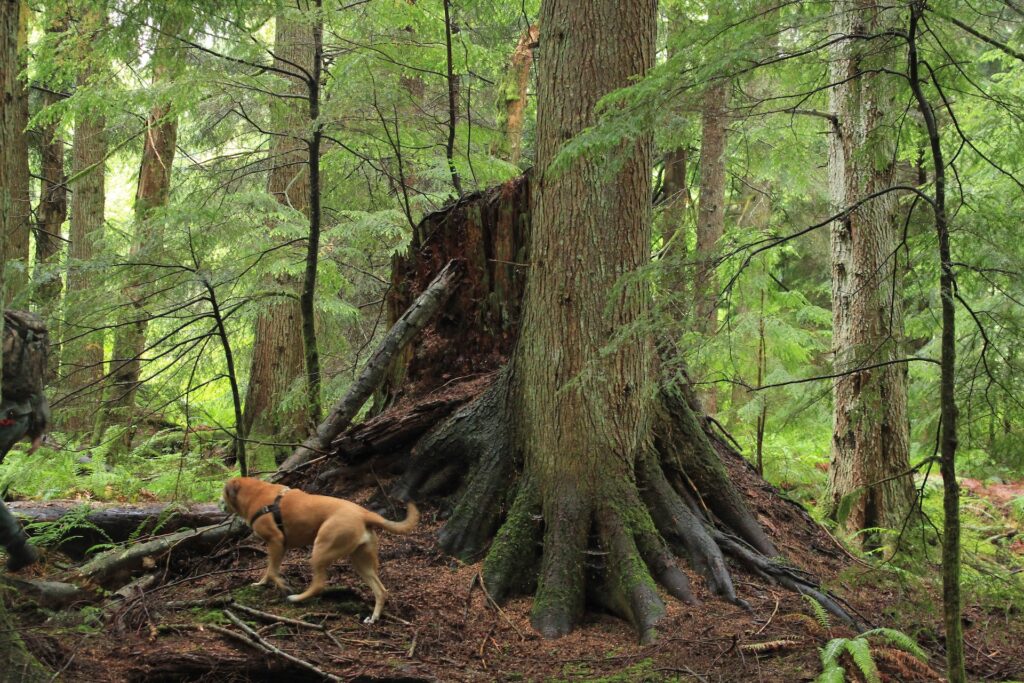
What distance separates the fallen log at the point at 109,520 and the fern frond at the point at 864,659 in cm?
472

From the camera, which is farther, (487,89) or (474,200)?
(487,89)

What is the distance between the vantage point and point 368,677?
165 inches

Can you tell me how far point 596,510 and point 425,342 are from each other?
270cm

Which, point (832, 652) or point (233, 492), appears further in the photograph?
point (233, 492)

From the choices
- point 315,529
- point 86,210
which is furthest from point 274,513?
point 86,210

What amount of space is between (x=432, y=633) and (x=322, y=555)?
89cm

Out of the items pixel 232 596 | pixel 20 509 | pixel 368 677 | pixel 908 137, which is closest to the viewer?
pixel 368 677

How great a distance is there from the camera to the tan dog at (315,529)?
504 cm

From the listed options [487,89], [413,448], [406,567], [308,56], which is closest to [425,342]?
→ [413,448]

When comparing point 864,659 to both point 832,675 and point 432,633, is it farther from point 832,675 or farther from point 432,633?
point 432,633

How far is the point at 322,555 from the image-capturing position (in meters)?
5.05

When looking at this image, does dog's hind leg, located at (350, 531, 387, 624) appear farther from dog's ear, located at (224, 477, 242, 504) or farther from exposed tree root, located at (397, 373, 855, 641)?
dog's ear, located at (224, 477, 242, 504)

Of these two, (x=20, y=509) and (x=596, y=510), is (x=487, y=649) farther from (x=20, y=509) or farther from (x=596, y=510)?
(x=20, y=509)

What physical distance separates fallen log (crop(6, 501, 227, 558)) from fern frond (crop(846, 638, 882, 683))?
186 inches
